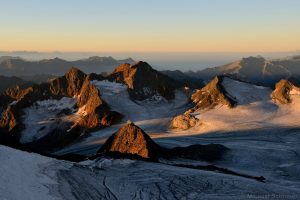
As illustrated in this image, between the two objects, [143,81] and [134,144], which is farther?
[143,81]

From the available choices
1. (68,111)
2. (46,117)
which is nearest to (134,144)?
(46,117)

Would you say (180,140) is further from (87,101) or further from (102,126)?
(87,101)

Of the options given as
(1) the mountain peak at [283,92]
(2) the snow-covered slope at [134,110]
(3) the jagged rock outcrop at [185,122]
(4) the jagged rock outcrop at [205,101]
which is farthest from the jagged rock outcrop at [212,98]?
(1) the mountain peak at [283,92]

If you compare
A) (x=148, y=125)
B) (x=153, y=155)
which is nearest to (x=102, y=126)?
(x=148, y=125)

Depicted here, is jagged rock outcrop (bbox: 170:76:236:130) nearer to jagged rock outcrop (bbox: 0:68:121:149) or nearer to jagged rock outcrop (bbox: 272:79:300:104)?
jagged rock outcrop (bbox: 272:79:300:104)

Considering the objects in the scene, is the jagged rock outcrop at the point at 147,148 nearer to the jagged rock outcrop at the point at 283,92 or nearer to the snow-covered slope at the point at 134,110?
the snow-covered slope at the point at 134,110

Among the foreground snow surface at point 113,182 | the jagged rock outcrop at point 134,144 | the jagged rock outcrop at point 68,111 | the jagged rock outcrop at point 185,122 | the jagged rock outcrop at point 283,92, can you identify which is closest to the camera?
the foreground snow surface at point 113,182

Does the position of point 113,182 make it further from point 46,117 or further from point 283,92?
point 46,117

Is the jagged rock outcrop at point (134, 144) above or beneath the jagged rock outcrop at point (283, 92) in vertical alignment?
beneath
